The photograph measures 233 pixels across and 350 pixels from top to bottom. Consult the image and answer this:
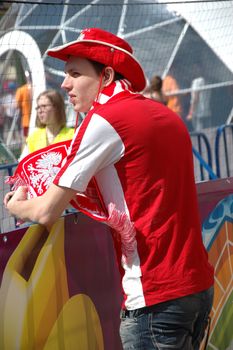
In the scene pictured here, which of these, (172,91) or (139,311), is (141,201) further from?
(172,91)

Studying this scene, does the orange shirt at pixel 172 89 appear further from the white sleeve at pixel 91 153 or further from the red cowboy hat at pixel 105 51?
the white sleeve at pixel 91 153

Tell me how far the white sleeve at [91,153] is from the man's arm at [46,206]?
0.04 meters

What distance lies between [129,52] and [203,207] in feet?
5.49

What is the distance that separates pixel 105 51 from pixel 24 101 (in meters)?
A: 8.19

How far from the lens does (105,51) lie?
11.2 feet

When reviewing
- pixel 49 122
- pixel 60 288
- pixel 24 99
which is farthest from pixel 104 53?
pixel 24 99

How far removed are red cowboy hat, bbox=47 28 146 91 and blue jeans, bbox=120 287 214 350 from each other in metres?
0.91

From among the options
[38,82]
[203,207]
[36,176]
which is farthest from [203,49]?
[36,176]

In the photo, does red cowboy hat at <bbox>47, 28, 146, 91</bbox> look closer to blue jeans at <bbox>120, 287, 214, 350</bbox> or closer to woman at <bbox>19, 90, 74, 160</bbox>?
blue jeans at <bbox>120, 287, 214, 350</bbox>

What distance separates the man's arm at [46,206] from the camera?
10.7 ft

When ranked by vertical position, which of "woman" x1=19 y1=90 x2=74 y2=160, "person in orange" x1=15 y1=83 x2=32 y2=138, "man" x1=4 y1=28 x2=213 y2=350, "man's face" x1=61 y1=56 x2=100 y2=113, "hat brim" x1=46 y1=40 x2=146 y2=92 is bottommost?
"man" x1=4 y1=28 x2=213 y2=350

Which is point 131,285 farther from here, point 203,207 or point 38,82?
point 38,82

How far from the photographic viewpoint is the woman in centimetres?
816

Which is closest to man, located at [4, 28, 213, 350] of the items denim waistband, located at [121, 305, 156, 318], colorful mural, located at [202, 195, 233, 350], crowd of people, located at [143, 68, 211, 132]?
denim waistband, located at [121, 305, 156, 318]
